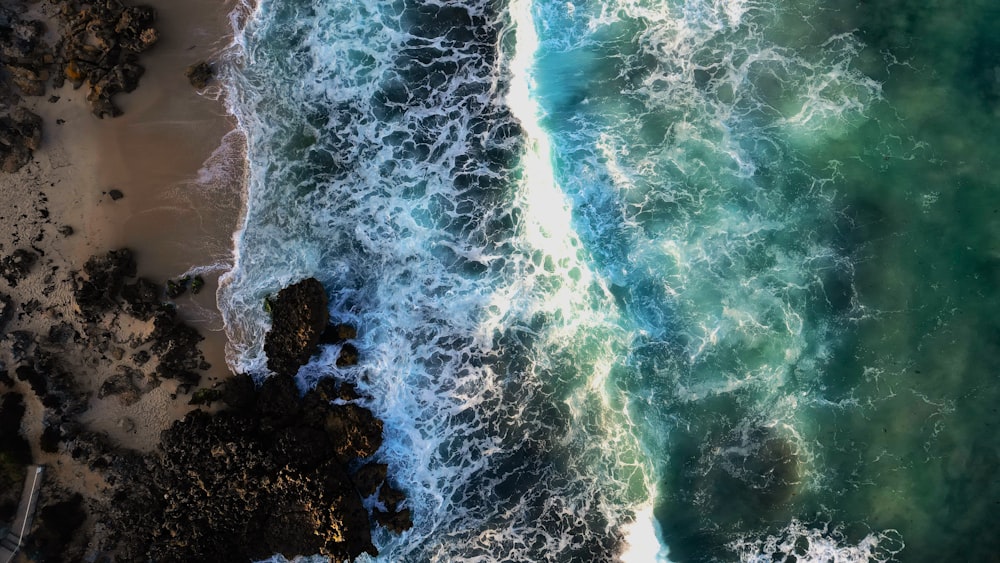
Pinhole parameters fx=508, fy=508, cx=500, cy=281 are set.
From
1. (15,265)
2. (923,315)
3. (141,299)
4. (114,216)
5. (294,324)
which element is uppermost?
(114,216)

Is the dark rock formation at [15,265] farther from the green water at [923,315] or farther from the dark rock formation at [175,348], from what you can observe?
the green water at [923,315]

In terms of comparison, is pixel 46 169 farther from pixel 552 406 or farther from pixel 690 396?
pixel 690 396

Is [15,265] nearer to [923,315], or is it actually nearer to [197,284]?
[197,284]

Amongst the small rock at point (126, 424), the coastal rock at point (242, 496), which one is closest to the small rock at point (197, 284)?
the coastal rock at point (242, 496)

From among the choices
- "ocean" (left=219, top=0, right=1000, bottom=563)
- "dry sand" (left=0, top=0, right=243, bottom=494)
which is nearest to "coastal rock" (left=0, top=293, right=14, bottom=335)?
"dry sand" (left=0, top=0, right=243, bottom=494)

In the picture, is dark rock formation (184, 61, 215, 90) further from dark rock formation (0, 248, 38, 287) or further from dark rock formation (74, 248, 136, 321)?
dark rock formation (0, 248, 38, 287)

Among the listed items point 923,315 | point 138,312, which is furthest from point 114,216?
point 923,315
